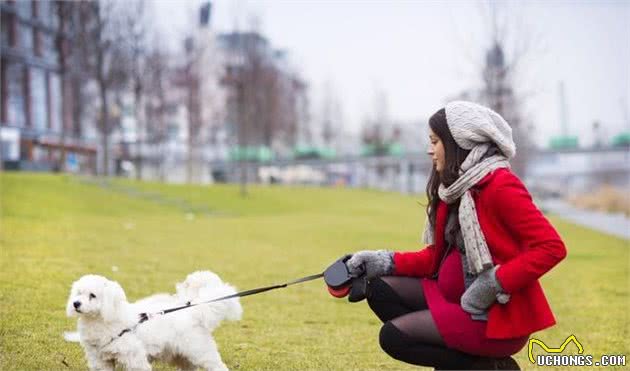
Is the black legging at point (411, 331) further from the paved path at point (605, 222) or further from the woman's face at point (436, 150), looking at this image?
the paved path at point (605, 222)

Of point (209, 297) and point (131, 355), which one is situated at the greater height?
point (209, 297)

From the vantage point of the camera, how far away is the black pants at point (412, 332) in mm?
3736

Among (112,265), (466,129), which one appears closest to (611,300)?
(112,265)

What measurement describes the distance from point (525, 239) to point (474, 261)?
0.88 ft

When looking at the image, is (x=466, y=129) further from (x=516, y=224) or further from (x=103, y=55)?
(x=103, y=55)

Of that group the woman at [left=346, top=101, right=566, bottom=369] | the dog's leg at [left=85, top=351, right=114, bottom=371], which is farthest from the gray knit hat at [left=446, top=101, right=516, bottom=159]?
the dog's leg at [left=85, top=351, right=114, bottom=371]

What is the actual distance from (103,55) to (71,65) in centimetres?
251

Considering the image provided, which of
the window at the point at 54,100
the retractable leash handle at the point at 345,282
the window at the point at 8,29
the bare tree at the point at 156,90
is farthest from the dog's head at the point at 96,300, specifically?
the window at the point at 54,100

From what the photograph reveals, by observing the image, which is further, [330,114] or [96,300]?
[330,114]

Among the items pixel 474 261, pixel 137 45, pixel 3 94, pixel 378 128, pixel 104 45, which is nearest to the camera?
pixel 474 261

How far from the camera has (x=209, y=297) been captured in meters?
4.45

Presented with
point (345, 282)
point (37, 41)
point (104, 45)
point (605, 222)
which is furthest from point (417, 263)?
point (37, 41)

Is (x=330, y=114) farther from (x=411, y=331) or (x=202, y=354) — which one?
(x=411, y=331)

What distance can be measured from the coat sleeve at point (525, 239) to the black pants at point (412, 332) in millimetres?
474
